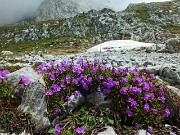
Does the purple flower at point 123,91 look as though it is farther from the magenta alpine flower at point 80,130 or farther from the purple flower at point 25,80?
the purple flower at point 25,80

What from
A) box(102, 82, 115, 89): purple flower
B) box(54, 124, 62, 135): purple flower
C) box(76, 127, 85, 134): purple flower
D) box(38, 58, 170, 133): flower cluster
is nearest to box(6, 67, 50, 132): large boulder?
box(38, 58, 170, 133): flower cluster

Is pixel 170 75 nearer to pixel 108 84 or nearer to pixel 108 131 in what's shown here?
pixel 108 84

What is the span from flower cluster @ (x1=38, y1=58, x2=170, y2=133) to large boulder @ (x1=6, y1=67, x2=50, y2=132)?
0.74ft

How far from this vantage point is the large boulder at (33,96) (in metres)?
6.26

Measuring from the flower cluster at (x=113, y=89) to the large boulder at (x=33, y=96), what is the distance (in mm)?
224

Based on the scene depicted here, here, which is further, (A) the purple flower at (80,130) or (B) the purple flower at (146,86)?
(B) the purple flower at (146,86)

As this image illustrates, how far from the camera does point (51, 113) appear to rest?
6656 millimetres

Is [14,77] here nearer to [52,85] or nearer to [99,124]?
[52,85]

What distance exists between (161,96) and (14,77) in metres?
3.67

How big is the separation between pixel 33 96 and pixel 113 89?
1.90 metres

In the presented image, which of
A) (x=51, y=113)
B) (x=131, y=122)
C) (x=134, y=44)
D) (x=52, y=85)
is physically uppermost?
(x=52, y=85)

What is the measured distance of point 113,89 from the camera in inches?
283

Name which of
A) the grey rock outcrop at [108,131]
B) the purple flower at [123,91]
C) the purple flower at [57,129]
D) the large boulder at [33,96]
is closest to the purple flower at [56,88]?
the large boulder at [33,96]

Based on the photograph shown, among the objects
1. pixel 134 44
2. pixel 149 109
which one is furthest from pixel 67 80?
pixel 134 44
